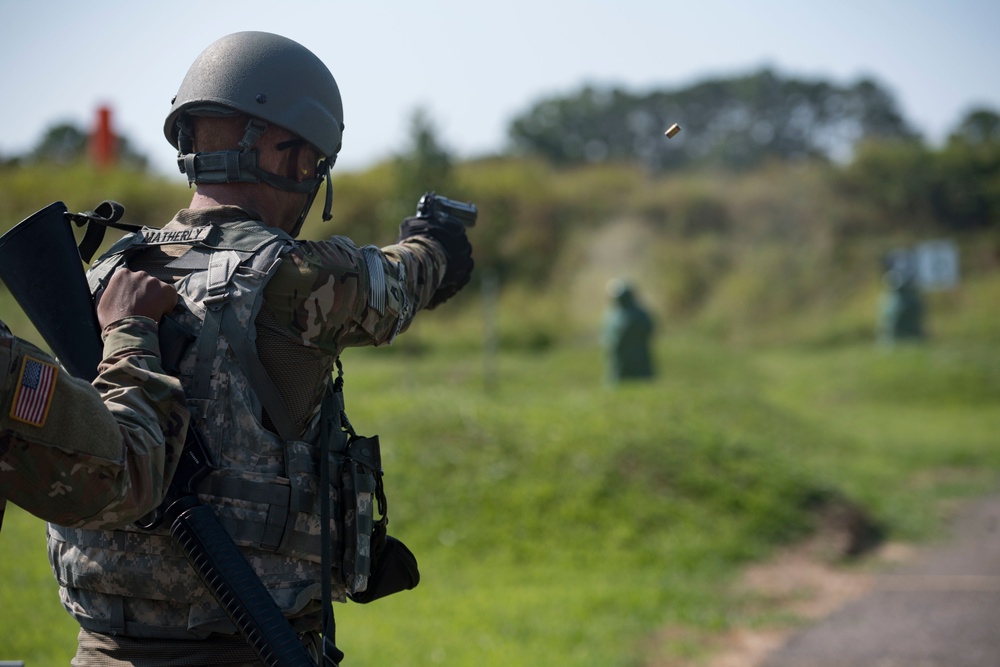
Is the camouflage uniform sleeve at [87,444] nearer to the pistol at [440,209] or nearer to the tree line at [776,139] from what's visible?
the pistol at [440,209]

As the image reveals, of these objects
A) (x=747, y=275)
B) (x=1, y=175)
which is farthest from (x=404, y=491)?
(x=747, y=275)

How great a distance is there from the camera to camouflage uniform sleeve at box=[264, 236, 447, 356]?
6.39ft

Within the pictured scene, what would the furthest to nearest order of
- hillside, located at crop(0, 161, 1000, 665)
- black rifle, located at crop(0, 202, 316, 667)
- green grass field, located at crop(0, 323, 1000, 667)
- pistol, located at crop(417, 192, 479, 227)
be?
hillside, located at crop(0, 161, 1000, 665) → green grass field, located at crop(0, 323, 1000, 667) → pistol, located at crop(417, 192, 479, 227) → black rifle, located at crop(0, 202, 316, 667)

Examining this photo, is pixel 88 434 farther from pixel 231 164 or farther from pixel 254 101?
pixel 254 101

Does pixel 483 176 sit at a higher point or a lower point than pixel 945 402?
higher

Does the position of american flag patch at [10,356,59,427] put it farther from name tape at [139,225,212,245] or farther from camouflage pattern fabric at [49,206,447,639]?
name tape at [139,225,212,245]

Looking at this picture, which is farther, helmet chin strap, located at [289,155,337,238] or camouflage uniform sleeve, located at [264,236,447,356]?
helmet chin strap, located at [289,155,337,238]

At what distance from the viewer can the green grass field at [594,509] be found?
5.25 metres

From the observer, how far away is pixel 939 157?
28562mm

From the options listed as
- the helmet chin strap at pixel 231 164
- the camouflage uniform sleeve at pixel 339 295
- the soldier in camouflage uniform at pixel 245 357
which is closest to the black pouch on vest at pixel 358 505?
the soldier in camouflage uniform at pixel 245 357

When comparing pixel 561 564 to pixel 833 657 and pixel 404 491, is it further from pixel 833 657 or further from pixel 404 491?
pixel 833 657

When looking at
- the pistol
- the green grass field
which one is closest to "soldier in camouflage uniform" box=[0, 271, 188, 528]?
the pistol

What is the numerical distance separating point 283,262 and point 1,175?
11225mm

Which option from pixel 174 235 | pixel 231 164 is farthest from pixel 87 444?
pixel 231 164
